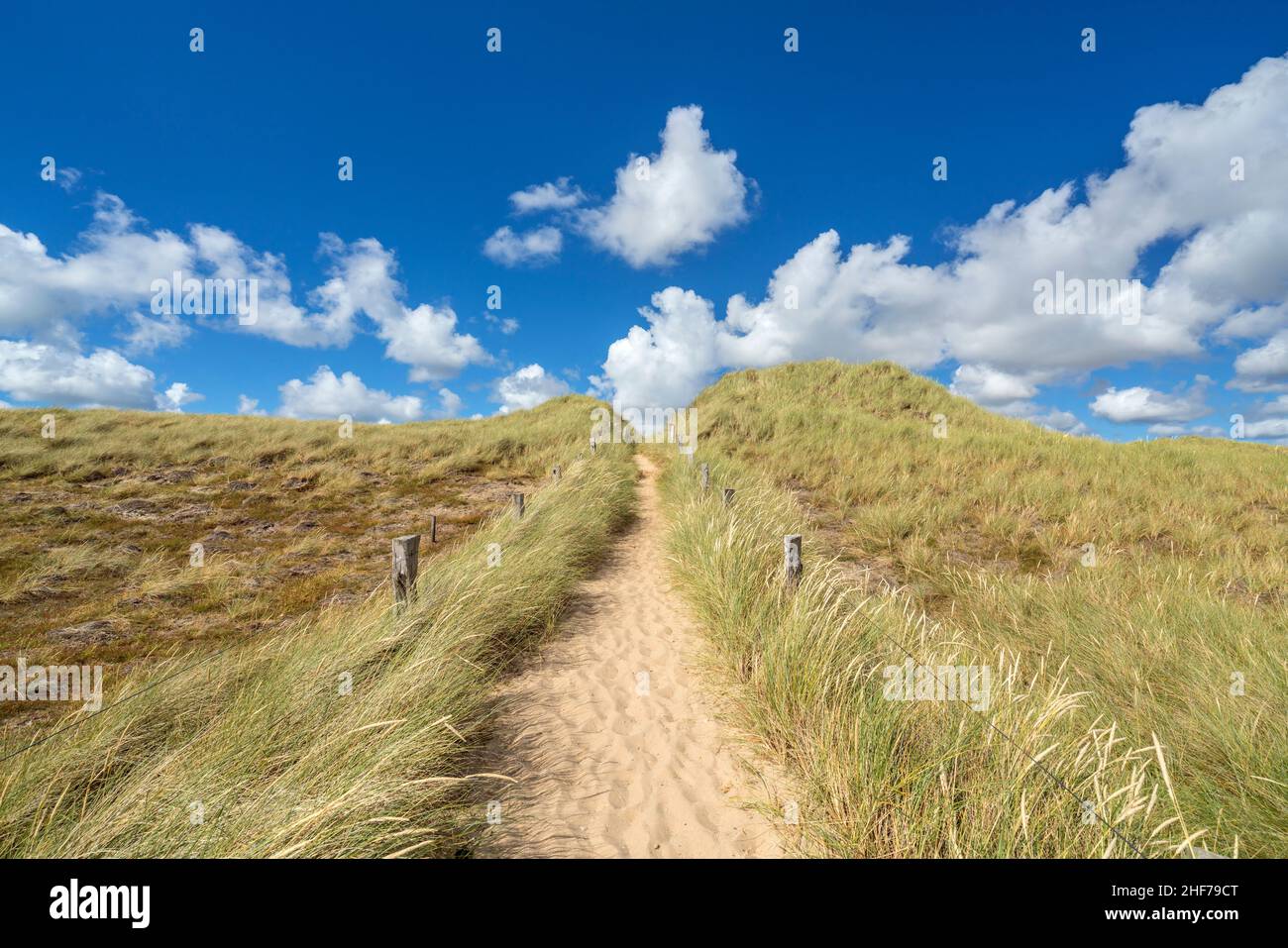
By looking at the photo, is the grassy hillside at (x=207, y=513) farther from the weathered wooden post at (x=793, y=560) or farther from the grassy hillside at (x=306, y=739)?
the weathered wooden post at (x=793, y=560)

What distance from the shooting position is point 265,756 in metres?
2.69

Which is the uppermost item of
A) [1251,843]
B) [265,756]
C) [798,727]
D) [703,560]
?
[703,560]

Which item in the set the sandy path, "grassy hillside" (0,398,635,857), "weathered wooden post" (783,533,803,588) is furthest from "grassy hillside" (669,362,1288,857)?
"grassy hillside" (0,398,635,857)

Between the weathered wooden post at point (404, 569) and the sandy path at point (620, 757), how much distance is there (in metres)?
1.44

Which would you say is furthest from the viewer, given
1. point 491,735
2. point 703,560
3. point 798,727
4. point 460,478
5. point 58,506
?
point 460,478

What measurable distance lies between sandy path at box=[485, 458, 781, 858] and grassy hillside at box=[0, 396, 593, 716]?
4.09 metres

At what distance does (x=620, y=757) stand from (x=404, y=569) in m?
2.83

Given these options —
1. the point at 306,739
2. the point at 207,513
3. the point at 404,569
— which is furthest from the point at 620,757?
the point at 207,513

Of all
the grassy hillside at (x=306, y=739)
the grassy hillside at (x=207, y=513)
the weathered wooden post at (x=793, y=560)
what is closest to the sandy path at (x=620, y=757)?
the grassy hillside at (x=306, y=739)
